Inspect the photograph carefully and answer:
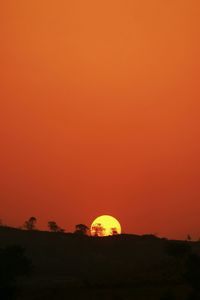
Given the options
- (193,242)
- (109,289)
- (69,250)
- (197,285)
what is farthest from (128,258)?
(197,285)

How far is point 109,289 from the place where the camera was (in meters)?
94.8

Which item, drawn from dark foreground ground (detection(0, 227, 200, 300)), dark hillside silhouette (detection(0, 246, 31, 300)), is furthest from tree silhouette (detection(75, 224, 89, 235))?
dark hillside silhouette (detection(0, 246, 31, 300))

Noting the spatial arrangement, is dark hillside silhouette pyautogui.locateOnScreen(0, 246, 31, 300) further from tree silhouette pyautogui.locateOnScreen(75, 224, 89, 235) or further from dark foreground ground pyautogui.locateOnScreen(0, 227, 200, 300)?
tree silhouette pyautogui.locateOnScreen(75, 224, 89, 235)

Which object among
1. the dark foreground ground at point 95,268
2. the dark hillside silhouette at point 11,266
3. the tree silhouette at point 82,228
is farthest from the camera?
the tree silhouette at point 82,228

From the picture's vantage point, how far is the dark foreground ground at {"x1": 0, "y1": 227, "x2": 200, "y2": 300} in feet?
269

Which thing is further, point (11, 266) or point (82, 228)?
point (82, 228)

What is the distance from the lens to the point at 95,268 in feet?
429

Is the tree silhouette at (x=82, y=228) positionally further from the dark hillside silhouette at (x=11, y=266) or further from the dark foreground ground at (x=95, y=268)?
the dark hillside silhouette at (x=11, y=266)

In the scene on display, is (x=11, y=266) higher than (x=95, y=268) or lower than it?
lower

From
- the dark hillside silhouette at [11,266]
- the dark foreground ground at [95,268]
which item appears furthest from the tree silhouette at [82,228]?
the dark hillside silhouette at [11,266]

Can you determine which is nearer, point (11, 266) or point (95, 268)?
point (11, 266)

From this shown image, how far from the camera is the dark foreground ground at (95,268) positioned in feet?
269

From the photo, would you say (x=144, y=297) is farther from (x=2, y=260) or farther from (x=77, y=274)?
(x=77, y=274)

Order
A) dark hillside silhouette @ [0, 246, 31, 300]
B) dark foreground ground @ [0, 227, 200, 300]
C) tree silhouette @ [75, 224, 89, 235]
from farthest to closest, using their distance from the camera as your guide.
→ tree silhouette @ [75, 224, 89, 235] → dark foreground ground @ [0, 227, 200, 300] → dark hillside silhouette @ [0, 246, 31, 300]
